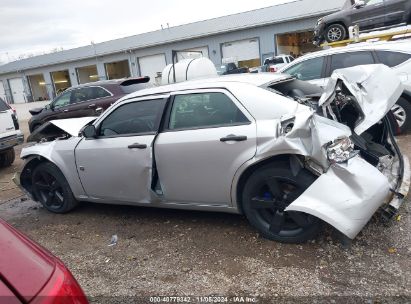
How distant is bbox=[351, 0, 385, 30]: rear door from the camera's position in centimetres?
967

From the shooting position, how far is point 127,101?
4.31m

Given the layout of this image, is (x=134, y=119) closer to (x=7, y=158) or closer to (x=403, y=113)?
(x=403, y=113)

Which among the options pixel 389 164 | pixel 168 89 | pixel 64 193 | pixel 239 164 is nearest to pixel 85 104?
pixel 64 193

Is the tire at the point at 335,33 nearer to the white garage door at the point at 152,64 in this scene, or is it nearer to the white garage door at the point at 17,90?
the white garage door at the point at 152,64

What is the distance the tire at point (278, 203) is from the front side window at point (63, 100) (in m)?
8.58

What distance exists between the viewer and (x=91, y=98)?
33.3ft

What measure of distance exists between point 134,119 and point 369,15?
27.2 feet

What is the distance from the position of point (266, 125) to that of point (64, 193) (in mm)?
2900

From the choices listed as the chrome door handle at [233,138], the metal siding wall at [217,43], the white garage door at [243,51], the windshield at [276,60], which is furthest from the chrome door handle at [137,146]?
the white garage door at [243,51]

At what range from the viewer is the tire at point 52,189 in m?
4.84

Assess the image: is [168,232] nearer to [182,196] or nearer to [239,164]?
[182,196]

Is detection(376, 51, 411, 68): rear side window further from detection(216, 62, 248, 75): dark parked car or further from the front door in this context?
detection(216, 62, 248, 75): dark parked car

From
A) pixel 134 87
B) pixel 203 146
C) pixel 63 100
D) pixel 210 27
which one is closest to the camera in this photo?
pixel 203 146

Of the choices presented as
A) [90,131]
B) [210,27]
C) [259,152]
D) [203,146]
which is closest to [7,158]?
[90,131]
